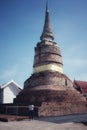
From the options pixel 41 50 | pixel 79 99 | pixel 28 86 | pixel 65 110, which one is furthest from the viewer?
pixel 41 50

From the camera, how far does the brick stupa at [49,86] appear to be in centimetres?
2089

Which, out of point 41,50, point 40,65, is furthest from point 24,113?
point 41,50

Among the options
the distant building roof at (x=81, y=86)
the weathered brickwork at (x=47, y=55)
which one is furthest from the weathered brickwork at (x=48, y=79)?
the distant building roof at (x=81, y=86)

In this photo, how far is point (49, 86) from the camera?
23094mm

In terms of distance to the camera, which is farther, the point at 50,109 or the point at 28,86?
the point at 28,86

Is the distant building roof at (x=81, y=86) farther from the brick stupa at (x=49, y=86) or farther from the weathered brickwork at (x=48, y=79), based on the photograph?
the weathered brickwork at (x=48, y=79)

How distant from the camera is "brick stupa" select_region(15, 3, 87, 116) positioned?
20.9 m

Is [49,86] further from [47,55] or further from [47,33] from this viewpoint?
[47,33]

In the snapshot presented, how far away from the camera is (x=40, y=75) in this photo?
24672 mm

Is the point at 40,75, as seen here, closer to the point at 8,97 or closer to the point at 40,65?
the point at 40,65

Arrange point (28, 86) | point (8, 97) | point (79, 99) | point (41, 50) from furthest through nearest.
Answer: point (8, 97), point (41, 50), point (28, 86), point (79, 99)

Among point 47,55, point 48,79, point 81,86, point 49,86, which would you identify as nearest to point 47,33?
point 47,55

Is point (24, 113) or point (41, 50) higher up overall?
point (41, 50)

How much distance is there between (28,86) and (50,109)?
6.37 m
